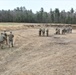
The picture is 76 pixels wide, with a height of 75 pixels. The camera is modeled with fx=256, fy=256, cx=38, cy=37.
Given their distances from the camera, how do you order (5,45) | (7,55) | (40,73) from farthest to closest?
(5,45) → (7,55) → (40,73)

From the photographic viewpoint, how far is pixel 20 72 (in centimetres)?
1280

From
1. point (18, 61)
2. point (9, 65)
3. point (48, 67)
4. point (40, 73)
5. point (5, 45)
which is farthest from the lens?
point (5, 45)

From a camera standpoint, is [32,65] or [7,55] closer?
[32,65]

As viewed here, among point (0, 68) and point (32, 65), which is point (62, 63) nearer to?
point (32, 65)

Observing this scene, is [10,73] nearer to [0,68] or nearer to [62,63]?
[0,68]

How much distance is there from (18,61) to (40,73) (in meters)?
3.76

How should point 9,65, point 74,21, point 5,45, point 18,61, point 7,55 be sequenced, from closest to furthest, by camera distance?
point 9,65, point 18,61, point 7,55, point 5,45, point 74,21

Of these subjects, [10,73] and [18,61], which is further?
[18,61]

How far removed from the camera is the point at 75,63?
14516mm

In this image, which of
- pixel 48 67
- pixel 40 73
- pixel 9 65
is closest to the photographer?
pixel 40 73

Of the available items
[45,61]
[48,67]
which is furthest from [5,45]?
[48,67]

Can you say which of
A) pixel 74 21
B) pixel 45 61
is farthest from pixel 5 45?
pixel 74 21

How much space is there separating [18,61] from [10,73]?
3.32m

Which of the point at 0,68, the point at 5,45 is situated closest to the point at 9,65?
the point at 0,68
